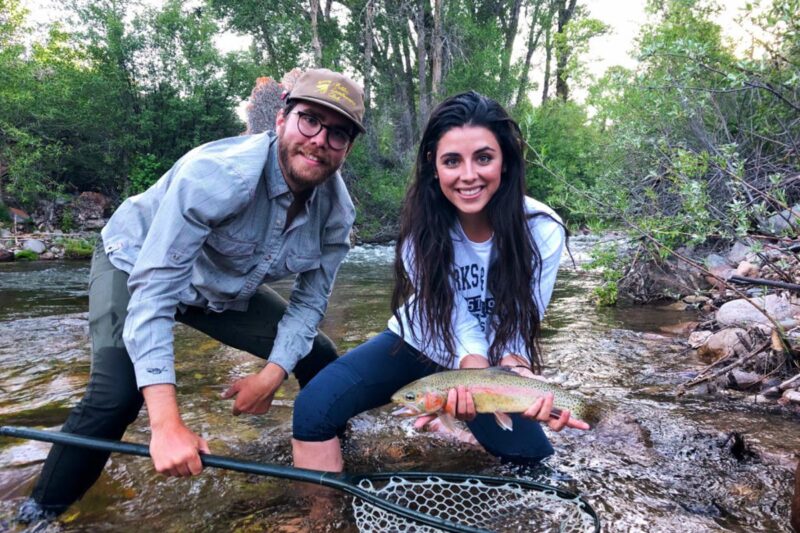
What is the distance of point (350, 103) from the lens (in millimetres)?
2529

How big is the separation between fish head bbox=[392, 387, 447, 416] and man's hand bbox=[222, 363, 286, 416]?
2.07ft

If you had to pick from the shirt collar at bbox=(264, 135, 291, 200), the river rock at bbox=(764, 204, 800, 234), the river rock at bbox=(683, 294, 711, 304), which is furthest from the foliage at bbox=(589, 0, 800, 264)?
the shirt collar at bbox=(264, 135, 291, 200)

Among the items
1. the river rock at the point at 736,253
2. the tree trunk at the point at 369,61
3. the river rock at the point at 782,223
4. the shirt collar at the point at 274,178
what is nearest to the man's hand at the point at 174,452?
the shirt collar at the point at 274,178

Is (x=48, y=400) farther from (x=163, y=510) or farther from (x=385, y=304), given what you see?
(x=385, y=304)

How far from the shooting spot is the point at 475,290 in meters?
2.89

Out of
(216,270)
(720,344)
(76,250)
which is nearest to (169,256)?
(216,270)

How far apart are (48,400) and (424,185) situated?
317 cm

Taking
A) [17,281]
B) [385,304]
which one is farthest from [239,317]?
[17,281]

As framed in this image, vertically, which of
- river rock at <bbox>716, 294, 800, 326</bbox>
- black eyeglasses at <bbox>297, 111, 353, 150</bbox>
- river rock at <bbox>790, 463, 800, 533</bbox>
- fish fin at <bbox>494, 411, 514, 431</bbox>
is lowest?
river rock at <bbox>790, 463, 800, 533</bbox>

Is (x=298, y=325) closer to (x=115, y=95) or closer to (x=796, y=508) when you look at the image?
(x=796, y=508)

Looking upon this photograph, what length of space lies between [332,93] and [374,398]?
1.55 m

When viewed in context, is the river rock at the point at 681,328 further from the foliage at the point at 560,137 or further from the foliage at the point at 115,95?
the foliage at the point at 115,95

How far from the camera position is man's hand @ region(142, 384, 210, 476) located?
188cm

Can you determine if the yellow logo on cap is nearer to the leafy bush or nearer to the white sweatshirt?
the white sweatshirt
